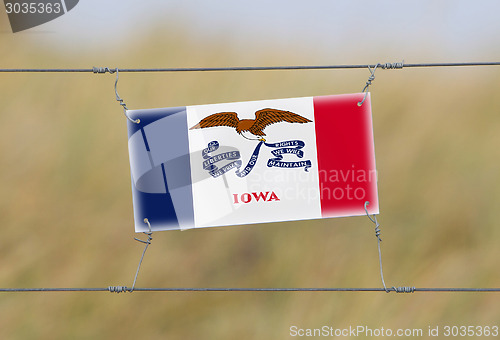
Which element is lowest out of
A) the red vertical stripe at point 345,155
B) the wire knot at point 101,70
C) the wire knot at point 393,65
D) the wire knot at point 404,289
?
the wire knot at point 404,289

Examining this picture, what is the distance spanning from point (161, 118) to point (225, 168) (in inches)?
19.9

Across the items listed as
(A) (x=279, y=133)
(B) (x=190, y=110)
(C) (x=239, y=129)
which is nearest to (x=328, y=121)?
(A) (x=279, y=133)

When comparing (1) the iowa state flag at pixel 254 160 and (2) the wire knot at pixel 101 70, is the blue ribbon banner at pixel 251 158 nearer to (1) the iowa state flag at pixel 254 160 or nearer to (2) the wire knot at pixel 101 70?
(1) the iowa state flag at pixel 254 160

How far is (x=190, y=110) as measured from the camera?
124 inches

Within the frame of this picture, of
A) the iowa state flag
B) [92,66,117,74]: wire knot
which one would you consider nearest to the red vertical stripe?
the iowa state flag

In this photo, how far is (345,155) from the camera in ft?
10.3

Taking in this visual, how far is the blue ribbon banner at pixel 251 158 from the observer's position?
3.13m

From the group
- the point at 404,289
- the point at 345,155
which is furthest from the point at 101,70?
the point at 404,289

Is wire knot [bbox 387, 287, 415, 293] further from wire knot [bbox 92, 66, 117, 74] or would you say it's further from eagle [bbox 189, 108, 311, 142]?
wire knot [bbox 92, 66, 117, 74]

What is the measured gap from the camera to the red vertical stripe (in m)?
3.14

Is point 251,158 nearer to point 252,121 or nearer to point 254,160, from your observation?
point 254,160

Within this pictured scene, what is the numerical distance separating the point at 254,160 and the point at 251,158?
0.02 metres

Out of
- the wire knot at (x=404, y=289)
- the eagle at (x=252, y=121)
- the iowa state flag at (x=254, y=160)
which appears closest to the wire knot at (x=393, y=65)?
the iowa state flag at (x=254, y=160)

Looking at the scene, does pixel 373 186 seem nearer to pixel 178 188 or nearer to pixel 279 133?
pixel 279 133
